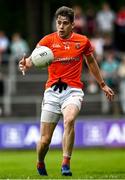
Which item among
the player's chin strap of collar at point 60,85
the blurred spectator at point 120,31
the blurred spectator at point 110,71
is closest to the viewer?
the player's chin strap of collar at point 60,85

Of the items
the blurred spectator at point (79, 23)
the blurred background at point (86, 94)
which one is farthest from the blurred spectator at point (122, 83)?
the blurred spectator at point (79, 23)

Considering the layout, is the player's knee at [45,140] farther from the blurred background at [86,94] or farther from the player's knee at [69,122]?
the blurred background at [86,94]

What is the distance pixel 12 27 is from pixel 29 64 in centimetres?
2550

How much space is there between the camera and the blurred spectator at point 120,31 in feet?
93.2

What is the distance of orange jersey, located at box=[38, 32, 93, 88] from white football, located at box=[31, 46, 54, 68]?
0.24ft

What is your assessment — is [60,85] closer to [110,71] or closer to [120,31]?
[110,71]

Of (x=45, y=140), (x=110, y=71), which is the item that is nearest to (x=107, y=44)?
(x=110, y=71)

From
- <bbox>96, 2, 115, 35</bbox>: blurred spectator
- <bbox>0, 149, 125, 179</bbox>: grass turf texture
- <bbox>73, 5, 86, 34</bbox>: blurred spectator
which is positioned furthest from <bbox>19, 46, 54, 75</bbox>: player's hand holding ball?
<bbox>96, 2, 115, 35</bbox>: blurred spectator

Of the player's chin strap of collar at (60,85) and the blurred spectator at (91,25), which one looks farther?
the blurred spectator at (91,25)

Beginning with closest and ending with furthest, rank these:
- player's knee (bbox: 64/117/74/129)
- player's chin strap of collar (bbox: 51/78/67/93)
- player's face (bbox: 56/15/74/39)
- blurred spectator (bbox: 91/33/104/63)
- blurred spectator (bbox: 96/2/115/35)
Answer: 1. player's knee (bbox: 64/117/74/129)
2. player's face (bbox: 56/15/74/39)
3. player's chin strap of collar (bbox: 51/78/67/93)
4. blurred spectator (bbox: 91/33/104/63)
5. blurred spectator (bbox: 96/2/115/35)

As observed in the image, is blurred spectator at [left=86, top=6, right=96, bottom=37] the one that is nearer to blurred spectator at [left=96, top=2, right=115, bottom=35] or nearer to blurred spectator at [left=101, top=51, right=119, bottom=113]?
blurred spectator at [left=96, top=2, right=115, bottom=35]

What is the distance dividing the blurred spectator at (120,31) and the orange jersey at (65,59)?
14.0m

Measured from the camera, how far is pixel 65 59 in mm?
14461

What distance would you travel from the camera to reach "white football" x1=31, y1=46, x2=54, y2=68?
→ 14.4 meters
